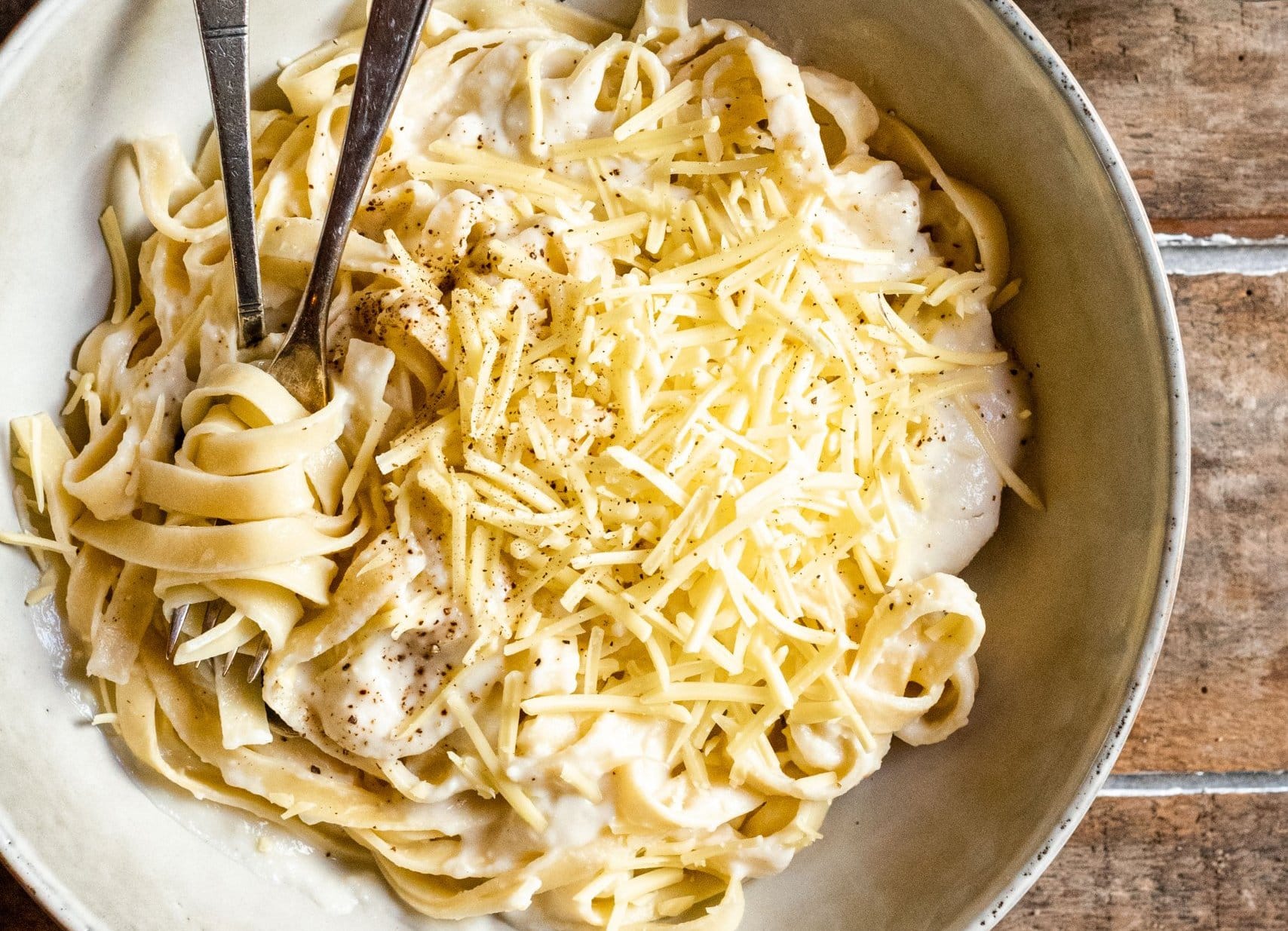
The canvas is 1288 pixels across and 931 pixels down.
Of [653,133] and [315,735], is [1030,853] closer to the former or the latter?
[315,735]

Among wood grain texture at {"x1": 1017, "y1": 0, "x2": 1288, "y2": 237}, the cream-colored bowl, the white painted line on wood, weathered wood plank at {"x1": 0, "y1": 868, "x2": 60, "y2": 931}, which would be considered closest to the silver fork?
the cream-colored bowl

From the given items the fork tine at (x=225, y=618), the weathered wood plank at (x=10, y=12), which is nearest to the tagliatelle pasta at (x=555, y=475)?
the fork tine at (x=225, y=618)

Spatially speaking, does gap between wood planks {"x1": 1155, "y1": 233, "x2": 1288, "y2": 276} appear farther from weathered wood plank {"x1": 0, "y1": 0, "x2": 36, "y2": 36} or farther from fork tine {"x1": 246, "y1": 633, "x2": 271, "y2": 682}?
weathered wood plank {"x1": 0, "y1": 0, "x2": 36, "y2": 36}

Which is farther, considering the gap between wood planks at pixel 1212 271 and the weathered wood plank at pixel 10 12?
the gap between wood planks at pixel 1212 271

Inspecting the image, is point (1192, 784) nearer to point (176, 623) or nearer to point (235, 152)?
point (176, 623)

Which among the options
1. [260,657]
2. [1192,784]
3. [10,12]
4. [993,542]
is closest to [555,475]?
[260,657]

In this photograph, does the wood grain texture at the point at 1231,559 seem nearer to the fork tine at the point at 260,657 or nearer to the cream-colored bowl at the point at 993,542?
the cream-colored bowl at the point at 993,542
